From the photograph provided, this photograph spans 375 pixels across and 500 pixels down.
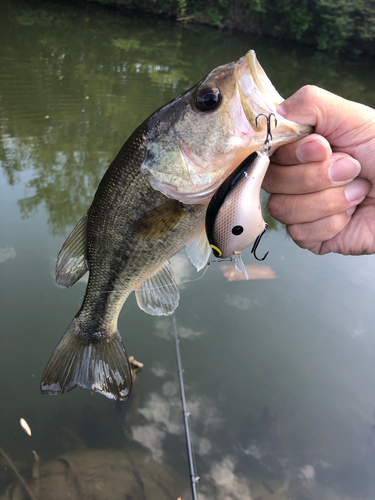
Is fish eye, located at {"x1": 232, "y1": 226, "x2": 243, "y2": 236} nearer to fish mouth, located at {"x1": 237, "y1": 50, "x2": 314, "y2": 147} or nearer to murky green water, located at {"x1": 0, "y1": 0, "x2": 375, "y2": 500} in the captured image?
fish mouth, located at {"x1": 237, "y1": 50, "x2": 314, "y2": 147}

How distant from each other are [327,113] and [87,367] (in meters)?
1.75

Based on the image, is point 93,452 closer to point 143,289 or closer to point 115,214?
point 143,289

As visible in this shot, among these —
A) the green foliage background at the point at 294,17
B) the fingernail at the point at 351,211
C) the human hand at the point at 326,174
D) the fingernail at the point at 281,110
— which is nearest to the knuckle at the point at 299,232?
the human hand at the point at 326,174

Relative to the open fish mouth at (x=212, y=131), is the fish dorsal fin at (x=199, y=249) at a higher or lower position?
lower

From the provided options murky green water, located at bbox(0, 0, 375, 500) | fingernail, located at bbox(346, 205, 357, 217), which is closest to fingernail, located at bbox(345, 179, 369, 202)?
fingernail, located at bbox(346, 205, 357, 217)

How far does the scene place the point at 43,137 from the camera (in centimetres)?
709

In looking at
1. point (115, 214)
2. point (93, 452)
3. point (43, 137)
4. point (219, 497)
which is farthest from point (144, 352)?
point (43, 137)

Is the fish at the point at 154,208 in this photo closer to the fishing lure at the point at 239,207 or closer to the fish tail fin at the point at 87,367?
the fish tail fin at the point at 87,367

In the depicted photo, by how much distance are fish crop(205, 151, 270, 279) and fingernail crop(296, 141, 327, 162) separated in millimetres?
326

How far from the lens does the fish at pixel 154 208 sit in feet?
4.09

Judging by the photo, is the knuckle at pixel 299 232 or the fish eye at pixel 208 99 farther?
the knuckle at pixel 299 232

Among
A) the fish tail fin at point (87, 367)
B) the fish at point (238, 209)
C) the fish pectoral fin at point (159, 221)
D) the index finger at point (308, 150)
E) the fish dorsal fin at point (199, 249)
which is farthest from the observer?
the fish tail fin at point (87, 367)

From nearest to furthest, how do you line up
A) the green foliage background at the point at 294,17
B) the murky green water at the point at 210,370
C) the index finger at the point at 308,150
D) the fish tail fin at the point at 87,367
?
the index finger at the point at 308,150
the fish tail fin at the point at 87,367
the murky green water at the point at 210,370
the green foliage background at the point at 294,17

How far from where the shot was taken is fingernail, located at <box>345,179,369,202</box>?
1.48m
